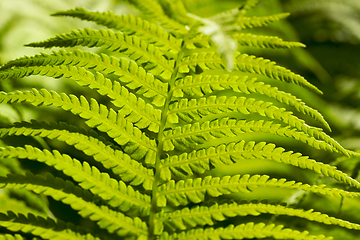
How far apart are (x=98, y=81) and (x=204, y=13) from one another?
133 centimetres

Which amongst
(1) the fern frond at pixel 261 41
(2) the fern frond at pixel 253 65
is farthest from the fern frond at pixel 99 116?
(1) the fern frond at pixel 261 41

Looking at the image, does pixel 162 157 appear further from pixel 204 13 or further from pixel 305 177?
pixel 204 13

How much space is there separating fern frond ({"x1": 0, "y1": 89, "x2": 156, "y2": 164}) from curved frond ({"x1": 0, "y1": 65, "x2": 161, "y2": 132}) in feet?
0.09

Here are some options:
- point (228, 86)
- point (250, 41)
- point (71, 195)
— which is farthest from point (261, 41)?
point (71, 195)

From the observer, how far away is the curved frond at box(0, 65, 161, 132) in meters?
0.74

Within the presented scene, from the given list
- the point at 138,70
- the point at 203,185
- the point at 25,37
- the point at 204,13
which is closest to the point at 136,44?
the point at 138,70

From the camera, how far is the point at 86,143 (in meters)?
0.72

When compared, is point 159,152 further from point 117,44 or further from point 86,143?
point 117,44

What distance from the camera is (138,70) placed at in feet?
2.54

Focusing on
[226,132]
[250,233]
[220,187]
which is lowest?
[250,233]

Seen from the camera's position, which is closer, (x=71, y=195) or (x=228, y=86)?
(x=71, y=195)

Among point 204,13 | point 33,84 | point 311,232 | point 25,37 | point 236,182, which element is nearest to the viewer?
point 236,182

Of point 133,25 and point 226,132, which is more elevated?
point 133,25

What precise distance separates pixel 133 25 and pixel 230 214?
51 cm
